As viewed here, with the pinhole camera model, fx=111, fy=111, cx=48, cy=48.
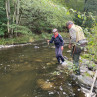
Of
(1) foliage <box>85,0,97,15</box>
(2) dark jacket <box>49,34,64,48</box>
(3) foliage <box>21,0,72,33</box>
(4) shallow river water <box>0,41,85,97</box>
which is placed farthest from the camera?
(1) foliage <box>85,0,97,15</box>

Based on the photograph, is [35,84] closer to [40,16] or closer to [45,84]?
[45,84]

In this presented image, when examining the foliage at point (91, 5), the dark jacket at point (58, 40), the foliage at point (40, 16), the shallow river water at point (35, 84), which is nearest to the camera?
the shallow river water at point (35, 84)

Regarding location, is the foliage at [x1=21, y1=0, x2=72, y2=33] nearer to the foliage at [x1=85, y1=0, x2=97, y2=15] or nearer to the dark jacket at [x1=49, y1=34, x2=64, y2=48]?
the foliage at [x1=85, y1=0, x2=97, y2=15]

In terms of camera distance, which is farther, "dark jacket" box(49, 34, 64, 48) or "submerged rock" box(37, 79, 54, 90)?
"dark jacket" box(49, 34, 64, 48)

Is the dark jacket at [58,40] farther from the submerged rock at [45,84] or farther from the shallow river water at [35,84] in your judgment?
the submerged rock at [45,84]

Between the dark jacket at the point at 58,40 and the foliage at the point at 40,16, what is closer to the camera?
the dark jacket at the point at 58,40

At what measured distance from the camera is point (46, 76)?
536cm

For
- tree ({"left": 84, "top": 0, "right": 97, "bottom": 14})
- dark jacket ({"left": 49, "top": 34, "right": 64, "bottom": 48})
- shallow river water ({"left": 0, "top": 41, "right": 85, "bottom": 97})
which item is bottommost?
shallow river water ({"left": 0, "top": 41, "right": 85, "bottom": 97})

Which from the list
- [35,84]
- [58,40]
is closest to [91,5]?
[58,40]

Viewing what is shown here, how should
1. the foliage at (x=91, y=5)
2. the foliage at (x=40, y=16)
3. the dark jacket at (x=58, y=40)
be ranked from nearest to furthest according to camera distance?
the dark jacket at (x=58, y=40)
the foliage at (x=40, y=16)
the foliage at (x=91, y=5)

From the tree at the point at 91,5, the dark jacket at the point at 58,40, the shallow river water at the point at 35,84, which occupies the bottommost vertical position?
the shallow river water at the point at 35,84

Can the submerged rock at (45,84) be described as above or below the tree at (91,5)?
below

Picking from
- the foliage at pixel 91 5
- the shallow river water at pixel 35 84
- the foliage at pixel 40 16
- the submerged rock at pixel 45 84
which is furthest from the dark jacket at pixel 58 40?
the foliage at pixel 91 5

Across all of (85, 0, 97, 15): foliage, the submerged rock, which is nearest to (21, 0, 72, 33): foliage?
(85, 0, 97, 15): foliage
